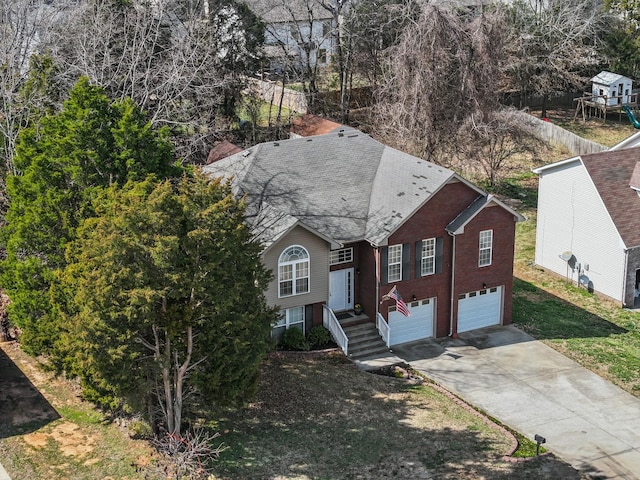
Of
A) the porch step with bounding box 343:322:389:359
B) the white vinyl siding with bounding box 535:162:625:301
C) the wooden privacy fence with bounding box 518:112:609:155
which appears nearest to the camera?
the porch step with bounding box 343:322:389:359

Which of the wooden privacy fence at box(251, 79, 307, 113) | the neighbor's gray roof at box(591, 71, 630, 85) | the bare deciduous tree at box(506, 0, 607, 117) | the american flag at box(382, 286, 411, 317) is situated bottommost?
the american flag at box(382, 286, 411, 317)

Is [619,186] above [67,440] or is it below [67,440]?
above

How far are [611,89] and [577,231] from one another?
92.9ft

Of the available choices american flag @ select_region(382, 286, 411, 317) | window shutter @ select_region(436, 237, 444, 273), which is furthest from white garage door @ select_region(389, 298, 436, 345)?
window shutter @ select_region(436, 237, 444, 273)

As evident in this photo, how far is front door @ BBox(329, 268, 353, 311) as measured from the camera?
106 ft

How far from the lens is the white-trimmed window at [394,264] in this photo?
32000mm

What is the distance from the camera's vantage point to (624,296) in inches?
1458

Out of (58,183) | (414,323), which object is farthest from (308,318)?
(58,183)

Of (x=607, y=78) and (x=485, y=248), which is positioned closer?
(x=485, y=248)

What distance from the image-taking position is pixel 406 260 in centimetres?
3225

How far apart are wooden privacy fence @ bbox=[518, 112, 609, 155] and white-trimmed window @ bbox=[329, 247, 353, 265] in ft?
84.4

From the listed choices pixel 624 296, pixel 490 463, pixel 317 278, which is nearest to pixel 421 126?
pixel 624 296

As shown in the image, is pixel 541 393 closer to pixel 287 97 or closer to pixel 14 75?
pixel 14 75

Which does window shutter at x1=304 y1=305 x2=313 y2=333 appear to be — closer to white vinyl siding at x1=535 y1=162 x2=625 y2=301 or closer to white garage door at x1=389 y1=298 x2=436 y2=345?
white garage door at x1=389 y1=298 x2=436 y2=345
